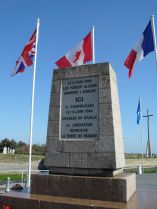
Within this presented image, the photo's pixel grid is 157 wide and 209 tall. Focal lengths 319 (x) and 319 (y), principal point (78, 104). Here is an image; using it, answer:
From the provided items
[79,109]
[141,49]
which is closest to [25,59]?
[141,49]

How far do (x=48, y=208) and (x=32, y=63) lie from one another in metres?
9.31

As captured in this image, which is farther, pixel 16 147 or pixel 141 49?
pixel 16 147

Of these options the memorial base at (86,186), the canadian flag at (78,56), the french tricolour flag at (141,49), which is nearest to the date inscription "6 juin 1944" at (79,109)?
the memorial base at (86,186)

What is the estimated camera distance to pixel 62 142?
293 inches

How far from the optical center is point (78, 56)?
38.1 ft

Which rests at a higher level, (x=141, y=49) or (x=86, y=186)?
(x=141, y=49)

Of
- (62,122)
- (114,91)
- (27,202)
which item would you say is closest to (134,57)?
(114,91)

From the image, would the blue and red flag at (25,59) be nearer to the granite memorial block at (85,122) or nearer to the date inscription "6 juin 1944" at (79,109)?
the granite memorial block at (85,122)

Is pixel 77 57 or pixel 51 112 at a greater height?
pixel 77 57

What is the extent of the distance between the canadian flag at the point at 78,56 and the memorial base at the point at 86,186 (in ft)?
16.6

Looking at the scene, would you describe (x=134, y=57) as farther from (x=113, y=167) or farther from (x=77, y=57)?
(x=113, y=167)

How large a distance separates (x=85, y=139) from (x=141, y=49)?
19.5 ft

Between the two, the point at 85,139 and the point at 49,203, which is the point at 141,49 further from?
the point at 49,203

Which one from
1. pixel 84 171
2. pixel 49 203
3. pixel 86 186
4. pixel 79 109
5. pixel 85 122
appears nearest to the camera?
pixel 49 203
